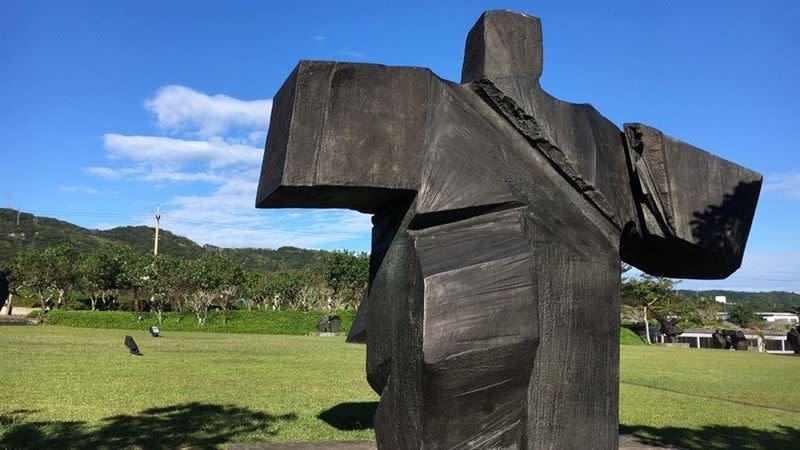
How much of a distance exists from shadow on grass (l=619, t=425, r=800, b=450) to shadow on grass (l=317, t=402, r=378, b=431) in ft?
9.95

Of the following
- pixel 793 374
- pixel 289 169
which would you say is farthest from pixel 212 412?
pixel 793 374

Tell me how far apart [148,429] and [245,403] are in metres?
2.18

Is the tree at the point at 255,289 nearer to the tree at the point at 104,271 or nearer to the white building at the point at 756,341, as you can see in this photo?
the tree at the point at 104,271

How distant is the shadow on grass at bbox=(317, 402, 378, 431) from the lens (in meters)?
7.63

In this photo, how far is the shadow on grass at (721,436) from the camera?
7.19 metres

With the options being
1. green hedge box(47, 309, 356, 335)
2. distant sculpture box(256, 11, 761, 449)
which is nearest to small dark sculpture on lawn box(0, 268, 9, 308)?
distant sculpture box(256, 11, 761, 449)

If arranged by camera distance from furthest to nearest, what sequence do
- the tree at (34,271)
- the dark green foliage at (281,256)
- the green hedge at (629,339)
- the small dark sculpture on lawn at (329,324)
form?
1. the dark green foliage at (281,256)
2. the tree at (34,271)
3. the green hedge at (629,339)
4. the small dark sculpture on lawn at (329,324)

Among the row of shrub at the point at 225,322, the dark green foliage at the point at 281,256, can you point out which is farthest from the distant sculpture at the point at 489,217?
the dark green foliage at the point at 281,256

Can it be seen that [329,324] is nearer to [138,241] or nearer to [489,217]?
[489,217]

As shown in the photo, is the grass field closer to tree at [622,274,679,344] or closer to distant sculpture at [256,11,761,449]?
distant sculpture at [256,11,761,449]

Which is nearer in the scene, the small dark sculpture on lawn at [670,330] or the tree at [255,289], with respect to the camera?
the small dark sculpture on lawn at [670,330]

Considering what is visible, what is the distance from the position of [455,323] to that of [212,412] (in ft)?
22.7

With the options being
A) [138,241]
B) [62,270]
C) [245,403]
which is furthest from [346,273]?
[138,241]

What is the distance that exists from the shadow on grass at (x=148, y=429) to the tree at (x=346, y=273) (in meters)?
41.4
